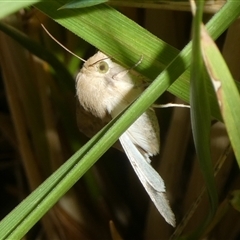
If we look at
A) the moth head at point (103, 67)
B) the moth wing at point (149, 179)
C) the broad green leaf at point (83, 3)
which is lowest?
the moth wing at point (149, 179)

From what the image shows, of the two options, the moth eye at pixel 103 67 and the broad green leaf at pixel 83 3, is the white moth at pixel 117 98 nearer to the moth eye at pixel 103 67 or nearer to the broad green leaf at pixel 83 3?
the moth eye at pixel 103 67

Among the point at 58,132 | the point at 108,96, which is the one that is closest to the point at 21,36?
the point at 108,96

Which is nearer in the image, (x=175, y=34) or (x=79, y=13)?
(x=79, y=13)

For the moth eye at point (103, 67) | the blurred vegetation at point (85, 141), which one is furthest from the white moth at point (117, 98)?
the blurred vegetation at point (85, 141)

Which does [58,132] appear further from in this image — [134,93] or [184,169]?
[134,93]

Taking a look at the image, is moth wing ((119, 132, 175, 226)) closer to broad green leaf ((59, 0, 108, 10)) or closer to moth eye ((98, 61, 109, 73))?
moth eye ((98, 61, 109, 73))

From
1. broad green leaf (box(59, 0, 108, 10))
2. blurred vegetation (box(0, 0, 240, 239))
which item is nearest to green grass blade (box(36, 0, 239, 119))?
broad green leaf (box(59, 0, 108, 10))

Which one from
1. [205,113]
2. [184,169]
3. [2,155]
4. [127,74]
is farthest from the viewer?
[2,155]

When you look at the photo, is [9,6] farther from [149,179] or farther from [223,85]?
[149,179]
